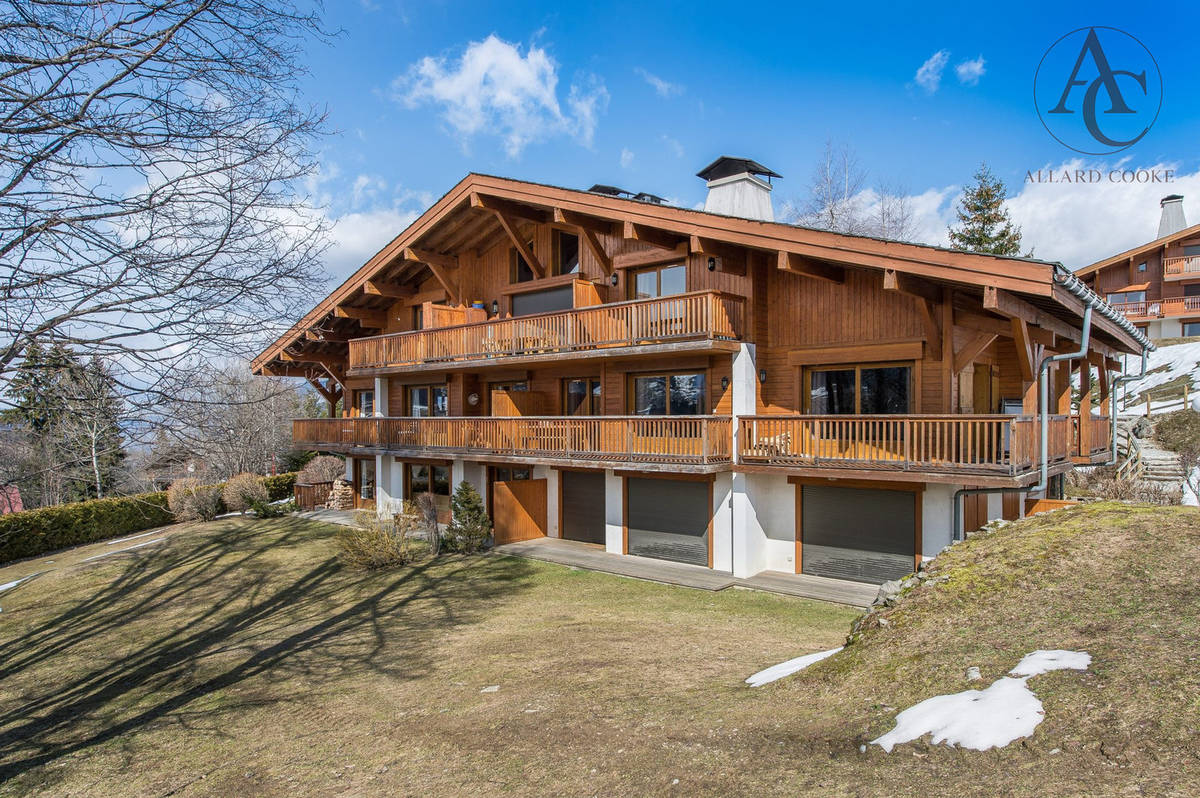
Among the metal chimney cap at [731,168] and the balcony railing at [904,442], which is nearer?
the balcony railing at [904,442]

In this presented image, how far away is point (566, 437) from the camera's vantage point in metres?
16.9

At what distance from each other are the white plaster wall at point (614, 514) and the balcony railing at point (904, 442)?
386 centimetres

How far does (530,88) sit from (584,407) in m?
8.09

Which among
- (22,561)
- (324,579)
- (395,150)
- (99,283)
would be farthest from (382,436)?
(99,283)

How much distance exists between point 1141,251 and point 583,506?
129ft

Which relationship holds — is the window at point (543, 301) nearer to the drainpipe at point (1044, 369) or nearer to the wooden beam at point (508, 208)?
the wooden beam at point (508, 208)

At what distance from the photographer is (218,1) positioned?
16.2 ft

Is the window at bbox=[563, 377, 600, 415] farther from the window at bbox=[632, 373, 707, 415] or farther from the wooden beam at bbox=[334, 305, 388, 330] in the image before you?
the wooden beam at bbox=[334, 305, 388, 330]

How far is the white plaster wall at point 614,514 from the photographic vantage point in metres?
17.4

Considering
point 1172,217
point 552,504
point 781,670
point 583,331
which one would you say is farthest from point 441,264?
point 1172,217

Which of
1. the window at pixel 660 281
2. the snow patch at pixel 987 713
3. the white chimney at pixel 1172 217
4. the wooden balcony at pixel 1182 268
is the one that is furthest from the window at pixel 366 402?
the white chimney at pixel 1172 217

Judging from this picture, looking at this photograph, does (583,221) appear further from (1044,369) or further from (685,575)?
(1044,369)

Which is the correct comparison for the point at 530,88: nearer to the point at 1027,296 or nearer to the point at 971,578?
the point at 1027,296

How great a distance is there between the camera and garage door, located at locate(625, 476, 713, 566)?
16.0 metres
